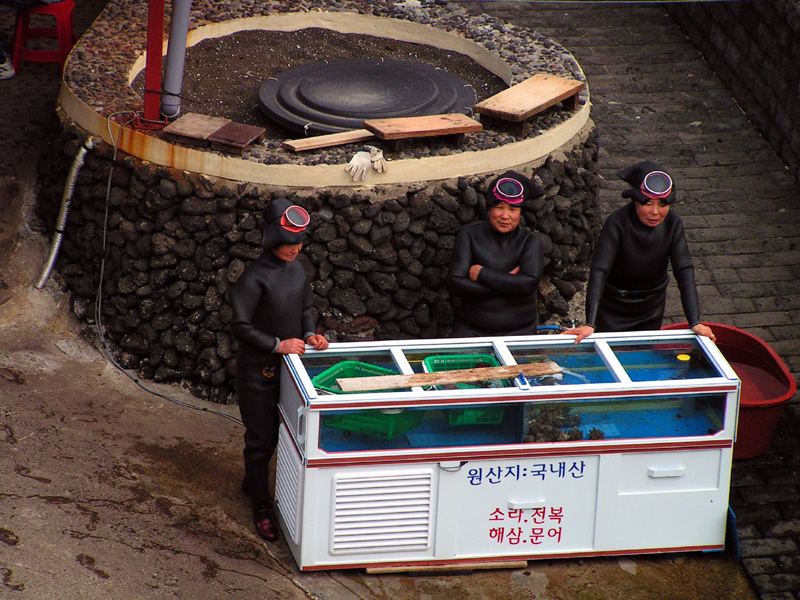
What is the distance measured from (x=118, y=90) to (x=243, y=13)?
225 cm

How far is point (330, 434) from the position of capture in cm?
604

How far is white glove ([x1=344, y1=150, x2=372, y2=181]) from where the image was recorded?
792cm

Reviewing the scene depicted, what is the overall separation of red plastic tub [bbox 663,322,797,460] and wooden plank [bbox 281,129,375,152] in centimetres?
264

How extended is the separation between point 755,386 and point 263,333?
350 cm

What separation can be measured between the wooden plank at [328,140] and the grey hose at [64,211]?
1626 millimetres

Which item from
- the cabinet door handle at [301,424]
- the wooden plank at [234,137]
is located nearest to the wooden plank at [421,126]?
the wooden plank at [234,137]

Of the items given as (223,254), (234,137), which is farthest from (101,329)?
(234,137)

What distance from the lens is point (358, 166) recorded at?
26.0ft

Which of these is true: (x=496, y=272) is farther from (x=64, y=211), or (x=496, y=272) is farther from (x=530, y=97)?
→ (x=64, y=211)

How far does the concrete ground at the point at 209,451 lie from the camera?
6105mm

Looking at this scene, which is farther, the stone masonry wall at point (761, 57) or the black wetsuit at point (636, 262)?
the stone masonry wall at point (761, 57)

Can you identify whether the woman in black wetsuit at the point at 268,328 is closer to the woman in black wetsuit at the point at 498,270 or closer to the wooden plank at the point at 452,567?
the wooden plank at the point at 452,567

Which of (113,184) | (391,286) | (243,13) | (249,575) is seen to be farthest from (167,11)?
(249,575)

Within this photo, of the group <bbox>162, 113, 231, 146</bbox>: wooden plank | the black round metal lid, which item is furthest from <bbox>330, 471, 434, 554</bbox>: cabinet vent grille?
the black round metal lid
